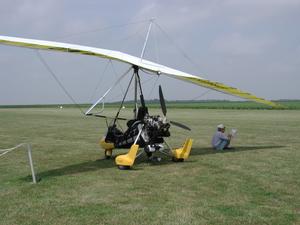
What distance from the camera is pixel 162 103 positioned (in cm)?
1091

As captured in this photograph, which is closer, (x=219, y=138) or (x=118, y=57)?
(x=118, y=57)

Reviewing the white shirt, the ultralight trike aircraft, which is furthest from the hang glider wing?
the white shirt

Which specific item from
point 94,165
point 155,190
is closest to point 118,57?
point 94,165

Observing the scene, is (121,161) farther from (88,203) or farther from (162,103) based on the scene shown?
(88,203)

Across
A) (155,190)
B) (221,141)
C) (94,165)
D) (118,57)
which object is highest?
(118,57)

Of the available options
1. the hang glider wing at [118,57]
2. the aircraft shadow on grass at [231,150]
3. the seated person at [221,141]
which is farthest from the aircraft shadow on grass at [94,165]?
the hang glider wing at [118,57]

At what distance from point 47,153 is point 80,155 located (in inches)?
49.9

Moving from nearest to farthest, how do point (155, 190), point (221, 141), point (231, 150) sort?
point (155, 190) < point (231, 150) < point (221, 141)

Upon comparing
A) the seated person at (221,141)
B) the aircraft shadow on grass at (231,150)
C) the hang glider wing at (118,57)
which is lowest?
the aircraft shadow on grass at (231,150)

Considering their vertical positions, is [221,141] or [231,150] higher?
[221,141]

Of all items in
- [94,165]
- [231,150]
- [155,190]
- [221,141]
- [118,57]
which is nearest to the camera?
[155,190]

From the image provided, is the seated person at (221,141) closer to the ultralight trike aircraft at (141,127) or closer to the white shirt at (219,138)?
the white shirt at (219,138)

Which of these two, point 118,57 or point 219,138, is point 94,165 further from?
point 219,138

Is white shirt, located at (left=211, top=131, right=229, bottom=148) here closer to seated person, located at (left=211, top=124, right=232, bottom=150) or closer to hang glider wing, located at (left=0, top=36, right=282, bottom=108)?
seated person, located at (left=211, top=124, right=232, bottom=150)
